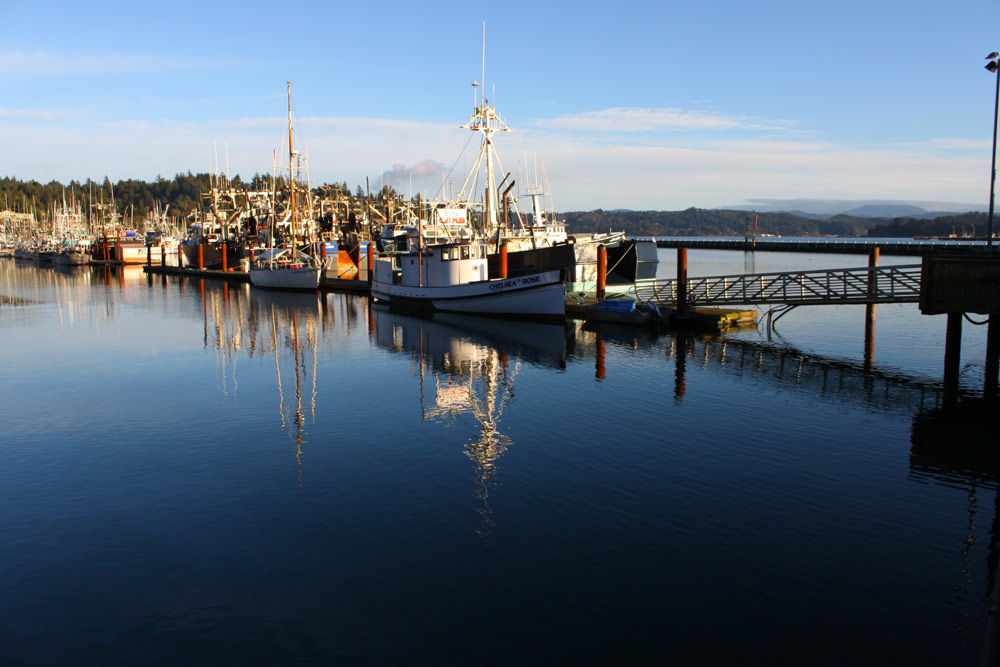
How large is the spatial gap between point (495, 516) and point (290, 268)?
5783 centimetres

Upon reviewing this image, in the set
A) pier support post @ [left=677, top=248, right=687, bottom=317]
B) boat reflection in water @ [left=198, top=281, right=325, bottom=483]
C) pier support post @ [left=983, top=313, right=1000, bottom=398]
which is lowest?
boat reflection in water @ [left=198, top=281, right=325, bottom=483]

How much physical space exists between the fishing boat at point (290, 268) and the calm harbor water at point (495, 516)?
125ft

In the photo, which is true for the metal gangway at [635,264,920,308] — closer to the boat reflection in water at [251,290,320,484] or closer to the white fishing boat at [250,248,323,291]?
the boat reflection in water at [251,290,320,484]

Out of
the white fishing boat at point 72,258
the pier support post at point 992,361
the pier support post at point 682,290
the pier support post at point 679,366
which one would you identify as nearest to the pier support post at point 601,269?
the pier support post at point 682,290

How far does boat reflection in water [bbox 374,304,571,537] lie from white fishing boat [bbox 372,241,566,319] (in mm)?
990

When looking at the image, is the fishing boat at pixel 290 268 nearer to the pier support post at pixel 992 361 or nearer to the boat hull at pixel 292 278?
the boat hull at pixel 292 278

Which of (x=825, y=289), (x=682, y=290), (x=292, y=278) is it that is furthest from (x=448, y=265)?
(x=292, y=278)

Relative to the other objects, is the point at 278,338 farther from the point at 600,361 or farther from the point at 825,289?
the point at 825,289

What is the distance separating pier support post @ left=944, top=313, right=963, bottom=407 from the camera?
2239cm

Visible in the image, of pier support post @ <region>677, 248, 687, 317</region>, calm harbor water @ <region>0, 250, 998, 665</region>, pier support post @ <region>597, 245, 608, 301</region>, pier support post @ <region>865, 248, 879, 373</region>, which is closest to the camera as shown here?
calm harbor water @ <region>0, 250, 998, 665</region>

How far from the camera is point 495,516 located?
13.9m

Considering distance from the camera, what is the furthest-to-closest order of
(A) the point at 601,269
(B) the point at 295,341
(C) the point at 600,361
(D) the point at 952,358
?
1. (A) the point at 601,269
2. (B) the point at 295,341
3. (C) the point at 600,361
4. (D) the point at 952,358

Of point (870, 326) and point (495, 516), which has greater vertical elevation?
point (870, 326)

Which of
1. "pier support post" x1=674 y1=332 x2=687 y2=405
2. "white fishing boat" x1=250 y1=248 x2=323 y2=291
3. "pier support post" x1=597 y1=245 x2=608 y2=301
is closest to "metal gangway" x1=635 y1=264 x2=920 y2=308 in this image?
"pier support post" x1=597 y1=245 x2=608 y2=301
